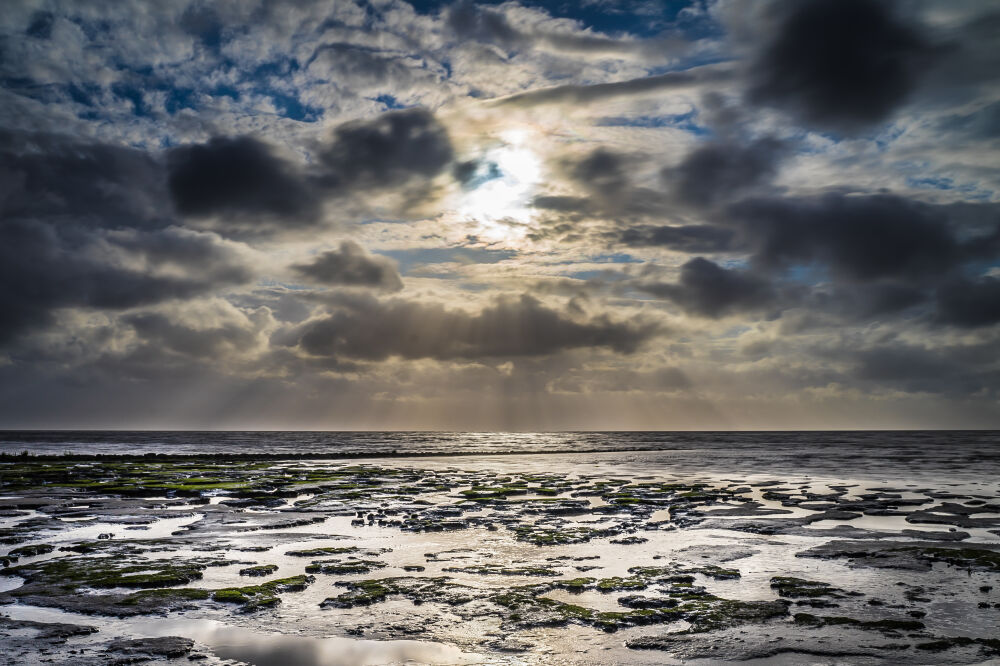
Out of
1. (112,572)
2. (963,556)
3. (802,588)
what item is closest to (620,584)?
(802,588)

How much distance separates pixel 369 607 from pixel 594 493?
3460 cm

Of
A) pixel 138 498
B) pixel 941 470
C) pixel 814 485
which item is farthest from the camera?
pixel 941 470

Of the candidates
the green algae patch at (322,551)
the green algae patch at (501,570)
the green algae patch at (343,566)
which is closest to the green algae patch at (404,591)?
the green algae patch at (501,570)

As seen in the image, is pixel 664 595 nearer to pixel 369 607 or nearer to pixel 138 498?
pixel 369 607

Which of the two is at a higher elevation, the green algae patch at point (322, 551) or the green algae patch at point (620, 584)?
the green algae patch at point (620, 584)

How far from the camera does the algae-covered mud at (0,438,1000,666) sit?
15.0 m

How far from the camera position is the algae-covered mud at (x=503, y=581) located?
15.0 meters

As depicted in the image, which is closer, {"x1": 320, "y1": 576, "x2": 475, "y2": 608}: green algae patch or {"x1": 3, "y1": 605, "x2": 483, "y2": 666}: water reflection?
{"x1": 3, "y1": 605, "x2": 483, "y2": 666}: water reflection

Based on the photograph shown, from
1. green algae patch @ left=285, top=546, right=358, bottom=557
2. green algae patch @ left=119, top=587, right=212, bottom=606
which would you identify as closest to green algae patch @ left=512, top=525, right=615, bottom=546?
green algae patch @ left=285, top=546, right=358, bottom=557

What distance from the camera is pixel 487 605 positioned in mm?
18141

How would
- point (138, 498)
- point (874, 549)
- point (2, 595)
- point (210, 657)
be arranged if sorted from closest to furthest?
point (210, 657)
point (2, 595)
point (874, 549)
point (138, 498)

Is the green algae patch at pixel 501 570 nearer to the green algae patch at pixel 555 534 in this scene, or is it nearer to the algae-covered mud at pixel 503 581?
the algae-covered mud at pixel 503 581

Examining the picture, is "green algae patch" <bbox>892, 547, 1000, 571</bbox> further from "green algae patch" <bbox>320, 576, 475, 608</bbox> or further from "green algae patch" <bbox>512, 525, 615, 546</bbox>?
"green algae patch" <bbox>320, 576, 475, 608</bbox>

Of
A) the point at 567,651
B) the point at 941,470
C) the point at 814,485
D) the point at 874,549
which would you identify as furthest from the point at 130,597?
the point at 941,470
